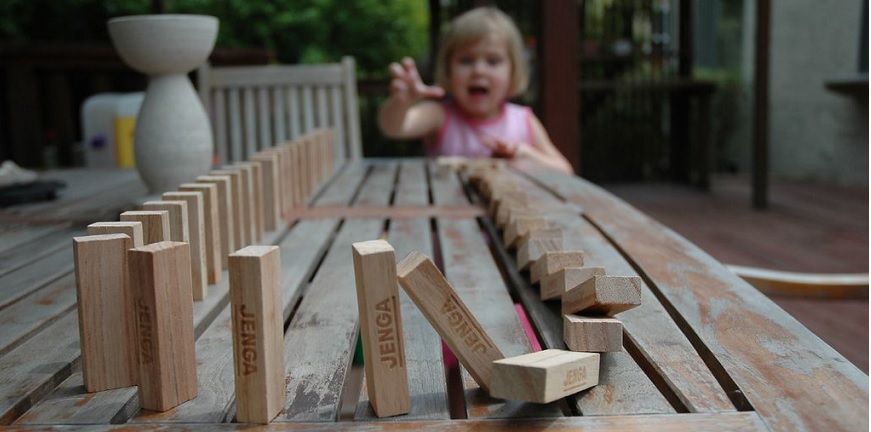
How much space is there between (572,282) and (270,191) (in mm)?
783

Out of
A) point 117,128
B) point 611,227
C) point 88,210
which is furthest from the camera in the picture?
point 117,128

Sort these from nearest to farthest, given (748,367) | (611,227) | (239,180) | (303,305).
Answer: (748,367) < (303,305) < (239,180) < (611,227)

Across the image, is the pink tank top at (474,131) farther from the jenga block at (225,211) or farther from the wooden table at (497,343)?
the jenga block at (225,211)

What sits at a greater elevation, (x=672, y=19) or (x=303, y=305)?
Result: (x=672, y=19)

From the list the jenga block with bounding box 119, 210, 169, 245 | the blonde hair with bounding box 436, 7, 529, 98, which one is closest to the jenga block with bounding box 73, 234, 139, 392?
the jenga block with bounding box 119, 210, 169, 245

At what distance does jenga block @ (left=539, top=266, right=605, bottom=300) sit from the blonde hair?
1.87 metres

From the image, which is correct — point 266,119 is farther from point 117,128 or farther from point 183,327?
point 183,327

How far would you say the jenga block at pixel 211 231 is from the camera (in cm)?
114

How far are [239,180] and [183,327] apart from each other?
64 centimetres

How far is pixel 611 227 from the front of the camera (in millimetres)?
1555

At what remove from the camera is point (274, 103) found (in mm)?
3285

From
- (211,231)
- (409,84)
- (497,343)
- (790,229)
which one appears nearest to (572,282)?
(497,343)

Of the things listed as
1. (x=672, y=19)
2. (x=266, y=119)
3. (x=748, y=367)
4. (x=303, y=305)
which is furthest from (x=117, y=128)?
(x=672, y=19)

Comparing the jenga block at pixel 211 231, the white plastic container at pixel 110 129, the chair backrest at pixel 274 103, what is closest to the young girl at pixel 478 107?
the chair backrest at pixel 274 103
